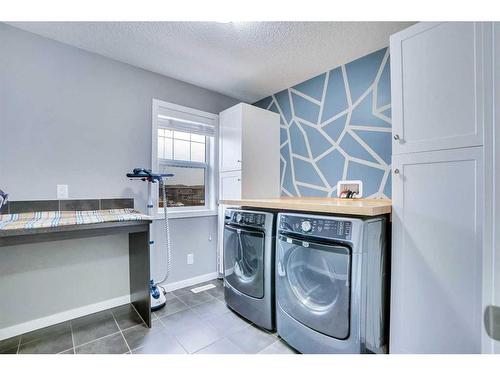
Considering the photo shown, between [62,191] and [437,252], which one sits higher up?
[62,191]

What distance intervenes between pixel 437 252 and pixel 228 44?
2086 millimetres

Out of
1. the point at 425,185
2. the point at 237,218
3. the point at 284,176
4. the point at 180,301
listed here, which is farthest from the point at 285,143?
the point at 180,301

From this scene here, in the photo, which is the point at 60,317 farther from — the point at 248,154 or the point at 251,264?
the point at 248,154

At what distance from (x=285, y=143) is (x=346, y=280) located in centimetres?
189

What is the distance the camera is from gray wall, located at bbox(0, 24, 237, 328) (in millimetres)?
1746

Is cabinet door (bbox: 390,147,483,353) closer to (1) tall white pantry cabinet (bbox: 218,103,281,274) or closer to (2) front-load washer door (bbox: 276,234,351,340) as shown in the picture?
(2) front-load washer door (bbox: 276,234,351,340)

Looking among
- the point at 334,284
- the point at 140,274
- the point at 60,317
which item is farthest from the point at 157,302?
the point at 334,284

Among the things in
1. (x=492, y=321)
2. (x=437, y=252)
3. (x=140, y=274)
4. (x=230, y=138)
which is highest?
(x=230, y=138)

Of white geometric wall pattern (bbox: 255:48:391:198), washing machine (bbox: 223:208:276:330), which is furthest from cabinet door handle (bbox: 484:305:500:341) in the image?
washing machine (bbox: 223:208:276:330)

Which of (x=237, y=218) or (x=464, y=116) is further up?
(x=464, y=116)

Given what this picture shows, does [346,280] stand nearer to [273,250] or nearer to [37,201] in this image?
[273,250]

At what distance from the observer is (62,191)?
6.29 ft

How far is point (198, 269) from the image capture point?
9.02 feet

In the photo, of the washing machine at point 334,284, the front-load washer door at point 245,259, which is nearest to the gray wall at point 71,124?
the front-load washer door at point 245,259
